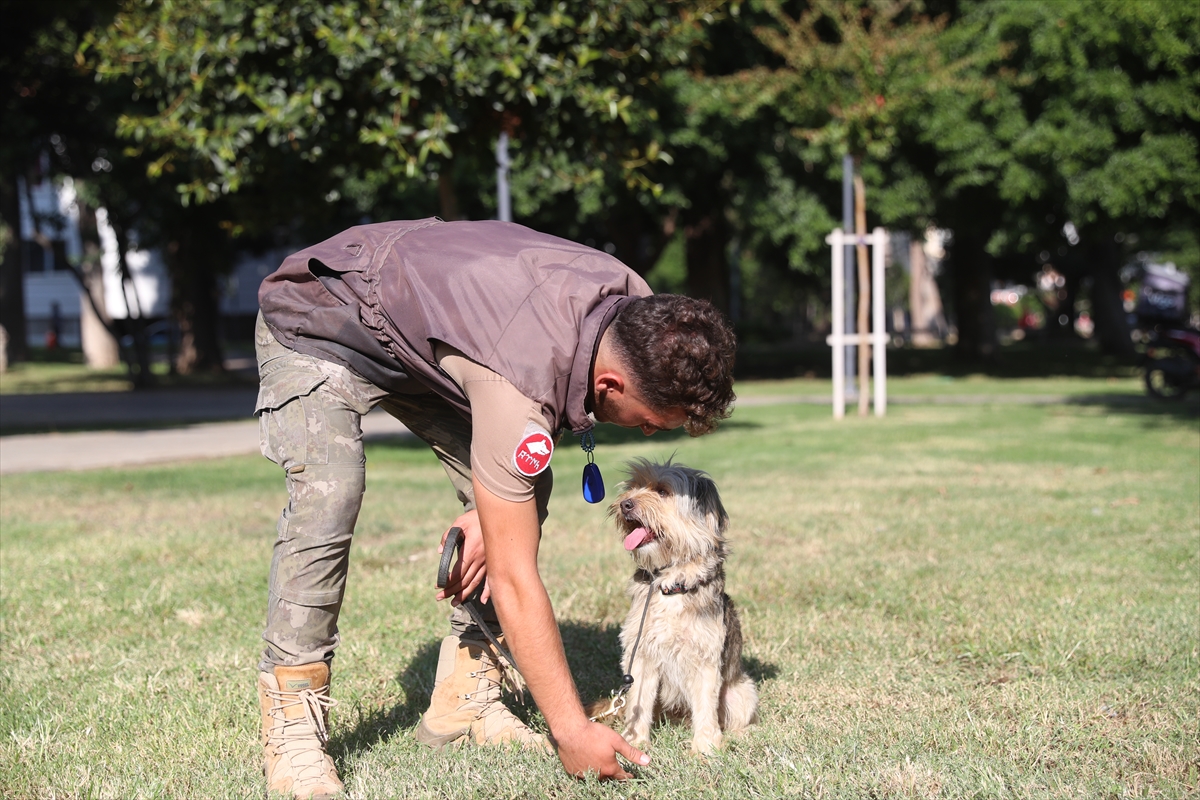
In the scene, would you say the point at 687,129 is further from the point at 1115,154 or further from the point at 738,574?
the point at 738,574

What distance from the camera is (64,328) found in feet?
183

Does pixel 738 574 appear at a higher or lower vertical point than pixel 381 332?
lower

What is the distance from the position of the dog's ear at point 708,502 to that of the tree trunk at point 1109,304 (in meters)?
31.2

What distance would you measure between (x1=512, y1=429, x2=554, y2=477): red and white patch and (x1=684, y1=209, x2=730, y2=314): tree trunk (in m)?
22.7

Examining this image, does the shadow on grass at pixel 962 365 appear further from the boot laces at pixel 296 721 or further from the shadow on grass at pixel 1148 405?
the boot laces at pixel 296 721

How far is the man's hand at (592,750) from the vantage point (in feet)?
9.75

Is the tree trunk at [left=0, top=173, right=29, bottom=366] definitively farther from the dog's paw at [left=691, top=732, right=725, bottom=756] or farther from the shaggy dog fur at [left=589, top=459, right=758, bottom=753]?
the dog's paw at [left=691, top=732, right=725, bottom=756]

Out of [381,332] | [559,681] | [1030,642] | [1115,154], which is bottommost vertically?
[1030,642]

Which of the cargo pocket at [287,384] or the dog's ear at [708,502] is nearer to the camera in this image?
the cargo pocket at [287,384]

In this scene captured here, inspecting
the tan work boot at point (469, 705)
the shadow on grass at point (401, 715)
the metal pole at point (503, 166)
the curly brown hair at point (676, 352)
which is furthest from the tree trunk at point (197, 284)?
the curly brown hair at point (676, 352)

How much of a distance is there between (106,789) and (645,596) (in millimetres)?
1738

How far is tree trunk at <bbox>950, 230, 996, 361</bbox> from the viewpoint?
97.7 feet

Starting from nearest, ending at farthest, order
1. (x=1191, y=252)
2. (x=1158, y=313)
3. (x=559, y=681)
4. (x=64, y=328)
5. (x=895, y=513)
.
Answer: (x=559, y=681) → (x=895, y=513) → (x=1158, y=313) → (x=1191, y=252) → (x=64, y=328)

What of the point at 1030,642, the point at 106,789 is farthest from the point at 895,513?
the point at 106,789
